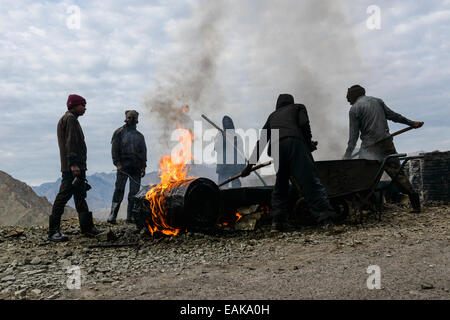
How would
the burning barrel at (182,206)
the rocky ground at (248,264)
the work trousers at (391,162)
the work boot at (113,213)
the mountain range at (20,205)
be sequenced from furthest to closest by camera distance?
the mountain range at (20,205) < the work boot at (113,213) < the work trousers at (391,162) < the burning barrel at (182,206) < the rocky ground at (248,264)

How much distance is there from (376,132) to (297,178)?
6.83 feet

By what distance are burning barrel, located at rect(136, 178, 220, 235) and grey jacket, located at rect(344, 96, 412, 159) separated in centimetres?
259

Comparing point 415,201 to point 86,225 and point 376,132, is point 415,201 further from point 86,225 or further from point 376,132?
point 86,225

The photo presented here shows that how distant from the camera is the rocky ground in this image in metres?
2.68

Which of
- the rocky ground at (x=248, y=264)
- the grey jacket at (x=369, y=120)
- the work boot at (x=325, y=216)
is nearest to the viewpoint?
the rocky ground at (x=248, y=264)

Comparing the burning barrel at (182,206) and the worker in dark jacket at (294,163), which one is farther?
the burning barrel at (182,206)

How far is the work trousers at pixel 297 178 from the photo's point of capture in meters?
5.05

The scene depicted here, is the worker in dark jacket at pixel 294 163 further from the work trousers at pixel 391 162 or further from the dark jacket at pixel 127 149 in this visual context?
the dark jacket at pixel 127 149

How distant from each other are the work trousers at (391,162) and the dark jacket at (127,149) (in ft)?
15.5

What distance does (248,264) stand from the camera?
144 inches

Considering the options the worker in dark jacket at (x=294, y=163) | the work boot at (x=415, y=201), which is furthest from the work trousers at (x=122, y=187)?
the work boot at (x=415, y=201)

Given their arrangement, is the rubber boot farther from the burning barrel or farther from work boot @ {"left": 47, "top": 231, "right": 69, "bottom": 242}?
the burning barrel

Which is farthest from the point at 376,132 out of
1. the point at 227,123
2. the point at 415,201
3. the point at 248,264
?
the point at 227,123
